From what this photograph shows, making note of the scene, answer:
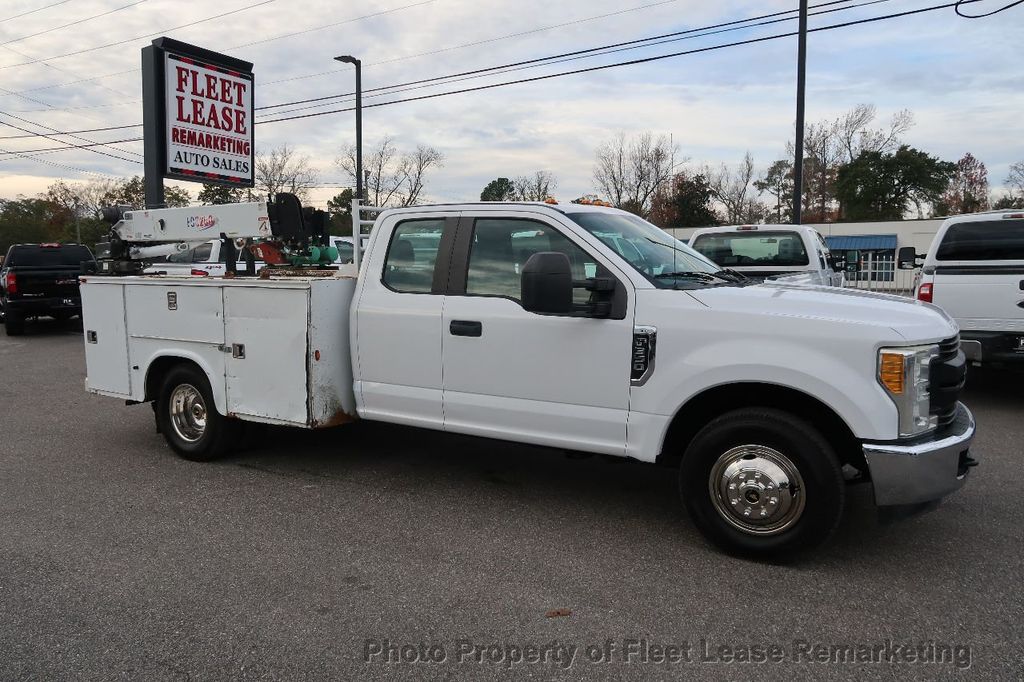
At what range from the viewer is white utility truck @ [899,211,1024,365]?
25.5ft

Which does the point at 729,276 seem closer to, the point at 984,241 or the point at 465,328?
the point at 465,328

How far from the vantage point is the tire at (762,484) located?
3932mm

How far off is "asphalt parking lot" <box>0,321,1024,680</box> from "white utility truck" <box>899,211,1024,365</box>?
210 centimetres

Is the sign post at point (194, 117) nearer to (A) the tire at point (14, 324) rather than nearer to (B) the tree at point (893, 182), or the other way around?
(A) the tire at point (14, 324)

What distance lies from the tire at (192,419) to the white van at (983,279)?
7032 mm

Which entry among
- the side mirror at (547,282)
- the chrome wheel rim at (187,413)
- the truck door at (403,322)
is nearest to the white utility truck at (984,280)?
the side mirror at (547,282)

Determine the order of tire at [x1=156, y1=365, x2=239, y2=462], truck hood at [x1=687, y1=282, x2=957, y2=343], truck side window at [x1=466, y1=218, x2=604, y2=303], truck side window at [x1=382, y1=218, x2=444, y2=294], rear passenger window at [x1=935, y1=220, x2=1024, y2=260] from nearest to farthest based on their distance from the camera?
truck hood at [x1=687, y1=282, x2=957, y2=343], truck side window at [x1=466, y1=218, x2=604, y2=303], truck side window at [x1=382, y1=218, x2=444, y2=294], tire at [x1=156, y1=365, x2=239, y2=462], rear passenger window at [x1=935, y1=220, x2=1024, y2=260]

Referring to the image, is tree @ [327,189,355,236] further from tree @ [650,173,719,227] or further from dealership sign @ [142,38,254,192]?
dealership sign @ [142,38,254,192]

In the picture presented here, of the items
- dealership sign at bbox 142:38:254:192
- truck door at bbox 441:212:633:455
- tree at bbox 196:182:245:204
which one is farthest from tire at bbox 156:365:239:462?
tree at bbox 196:182:245:204

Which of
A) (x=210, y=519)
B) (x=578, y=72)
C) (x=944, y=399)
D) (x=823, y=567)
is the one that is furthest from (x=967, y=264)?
(x=578, y=72)

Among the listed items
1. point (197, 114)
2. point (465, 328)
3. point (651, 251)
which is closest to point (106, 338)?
point (465, 328)

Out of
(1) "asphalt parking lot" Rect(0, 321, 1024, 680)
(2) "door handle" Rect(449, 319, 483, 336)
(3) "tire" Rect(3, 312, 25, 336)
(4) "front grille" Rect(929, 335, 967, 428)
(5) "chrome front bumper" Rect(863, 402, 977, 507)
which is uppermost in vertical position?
(2) "door handle" Rect(449, 319, 483, 336)

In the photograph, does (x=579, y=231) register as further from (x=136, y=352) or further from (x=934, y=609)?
(x=136, y=352)

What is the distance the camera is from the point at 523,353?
15.4 ft
